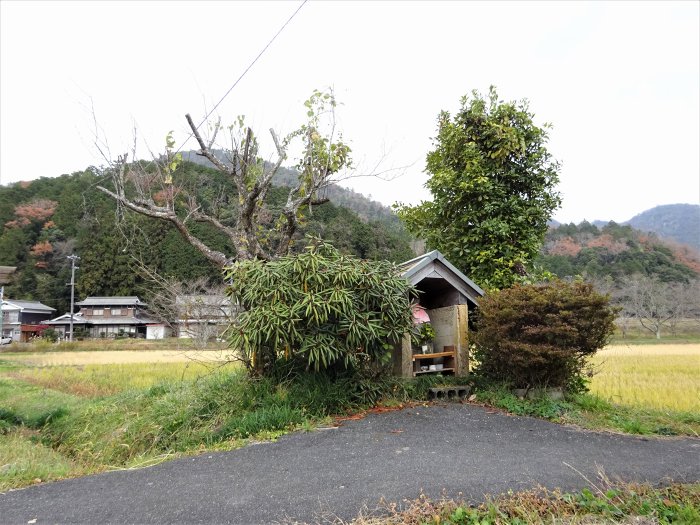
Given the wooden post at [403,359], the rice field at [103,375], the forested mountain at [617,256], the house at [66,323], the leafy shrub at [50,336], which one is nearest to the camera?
the wooden post at [403,359]

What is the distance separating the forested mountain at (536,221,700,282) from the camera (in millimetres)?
47594

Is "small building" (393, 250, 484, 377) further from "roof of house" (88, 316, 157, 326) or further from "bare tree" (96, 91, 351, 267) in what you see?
"roof of house" (88, 316, 157, 326)

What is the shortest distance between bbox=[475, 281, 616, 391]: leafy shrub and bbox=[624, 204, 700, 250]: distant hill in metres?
118

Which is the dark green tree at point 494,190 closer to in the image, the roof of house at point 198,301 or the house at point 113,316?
the roof of house at point 198,301

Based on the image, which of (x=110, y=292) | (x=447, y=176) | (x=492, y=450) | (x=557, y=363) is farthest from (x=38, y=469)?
(x=110, y=292)

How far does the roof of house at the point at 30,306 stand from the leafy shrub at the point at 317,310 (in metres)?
47.1

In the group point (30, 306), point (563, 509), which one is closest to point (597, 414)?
point (563, 509)

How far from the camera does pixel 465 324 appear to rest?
8.71 meters

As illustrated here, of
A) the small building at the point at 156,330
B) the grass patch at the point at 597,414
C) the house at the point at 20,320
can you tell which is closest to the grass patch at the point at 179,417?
the grass patch at the point at 597,414

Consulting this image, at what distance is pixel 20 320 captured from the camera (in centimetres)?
4591

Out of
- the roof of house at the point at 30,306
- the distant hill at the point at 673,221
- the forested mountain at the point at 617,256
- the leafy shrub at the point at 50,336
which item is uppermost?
the distant hill at the point at 673,221

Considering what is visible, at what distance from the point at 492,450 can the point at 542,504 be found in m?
1.54

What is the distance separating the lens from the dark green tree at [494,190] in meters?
9.65

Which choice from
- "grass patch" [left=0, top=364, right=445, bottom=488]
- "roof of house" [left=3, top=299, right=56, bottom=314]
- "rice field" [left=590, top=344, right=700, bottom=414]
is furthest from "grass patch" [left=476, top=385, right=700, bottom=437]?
"roof of house" [left=3, top=299, right=56, bottom=314]
